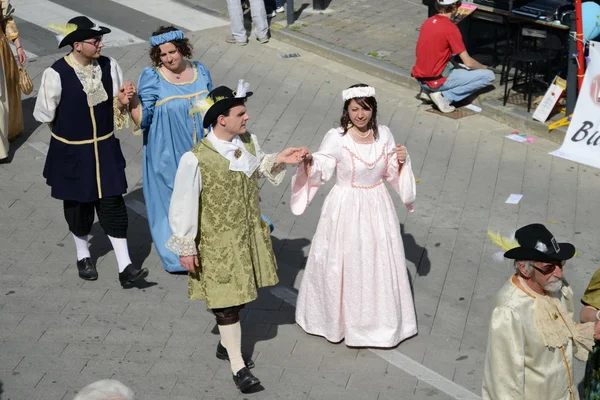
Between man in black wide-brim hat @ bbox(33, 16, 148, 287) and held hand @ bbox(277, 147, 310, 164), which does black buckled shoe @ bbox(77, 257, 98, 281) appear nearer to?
man in black wide-brim hat @ bbox(33, 16, 148, 287)

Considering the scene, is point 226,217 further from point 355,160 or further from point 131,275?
point 131,275

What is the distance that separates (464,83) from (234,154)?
5486mm

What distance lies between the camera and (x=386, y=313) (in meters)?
7.02

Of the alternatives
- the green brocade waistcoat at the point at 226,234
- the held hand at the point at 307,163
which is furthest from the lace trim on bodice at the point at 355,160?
the green brocade waistcoat at the point at 226,234

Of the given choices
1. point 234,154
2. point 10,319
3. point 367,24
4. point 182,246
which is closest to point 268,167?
point 234,154

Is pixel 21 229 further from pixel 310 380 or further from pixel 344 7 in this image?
pixel 344 7

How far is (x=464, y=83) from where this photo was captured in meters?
11.2

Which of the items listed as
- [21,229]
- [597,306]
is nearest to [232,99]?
[597,306]

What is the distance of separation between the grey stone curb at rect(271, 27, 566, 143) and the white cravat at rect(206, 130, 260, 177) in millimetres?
5118

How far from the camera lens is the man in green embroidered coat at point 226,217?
6.25 m

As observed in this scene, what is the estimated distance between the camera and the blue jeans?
36.7ft

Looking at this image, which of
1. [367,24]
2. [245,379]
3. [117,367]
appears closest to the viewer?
[245,379]

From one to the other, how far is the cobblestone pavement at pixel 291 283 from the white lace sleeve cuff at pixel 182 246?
3.34 feet

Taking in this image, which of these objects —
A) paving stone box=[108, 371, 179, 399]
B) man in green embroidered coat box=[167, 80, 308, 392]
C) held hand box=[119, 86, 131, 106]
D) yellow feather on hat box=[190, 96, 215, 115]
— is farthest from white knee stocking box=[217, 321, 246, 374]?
held hand box=[119, 86, 131, 106]
